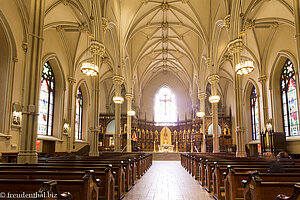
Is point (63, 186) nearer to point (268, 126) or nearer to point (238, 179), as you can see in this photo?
point (238, 179)

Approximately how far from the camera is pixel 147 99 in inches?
1526

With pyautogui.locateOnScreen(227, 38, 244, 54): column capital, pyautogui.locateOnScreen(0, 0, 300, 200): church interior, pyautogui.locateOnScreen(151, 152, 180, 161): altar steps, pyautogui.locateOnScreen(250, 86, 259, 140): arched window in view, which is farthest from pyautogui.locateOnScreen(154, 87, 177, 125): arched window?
pyautogui.locateOnScreen(227, 38, 244, 54): column capital

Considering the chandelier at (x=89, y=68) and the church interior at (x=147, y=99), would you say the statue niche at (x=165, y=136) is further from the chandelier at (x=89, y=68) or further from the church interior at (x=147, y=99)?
the chandelier at (x=89, y=68)

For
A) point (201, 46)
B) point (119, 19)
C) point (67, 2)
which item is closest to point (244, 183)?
point (67, 2)

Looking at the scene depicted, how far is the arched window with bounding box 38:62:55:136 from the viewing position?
19953mm

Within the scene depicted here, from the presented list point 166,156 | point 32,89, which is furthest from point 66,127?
point 32,89

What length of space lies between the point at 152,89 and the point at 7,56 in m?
26.4

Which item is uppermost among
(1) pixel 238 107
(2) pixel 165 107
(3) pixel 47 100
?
(2) pixel 165 107

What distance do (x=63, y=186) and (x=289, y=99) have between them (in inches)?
816

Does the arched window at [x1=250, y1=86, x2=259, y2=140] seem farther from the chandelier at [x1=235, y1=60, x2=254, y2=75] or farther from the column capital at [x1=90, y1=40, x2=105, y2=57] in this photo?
the column capital at [x1=90, y1=40, x2=105, y2=57]

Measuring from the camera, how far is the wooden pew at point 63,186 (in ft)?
12.0

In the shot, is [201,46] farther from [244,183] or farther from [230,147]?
[244,183]

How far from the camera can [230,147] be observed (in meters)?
31.0

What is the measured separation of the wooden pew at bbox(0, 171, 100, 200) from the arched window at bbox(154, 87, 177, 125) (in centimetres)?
3401
